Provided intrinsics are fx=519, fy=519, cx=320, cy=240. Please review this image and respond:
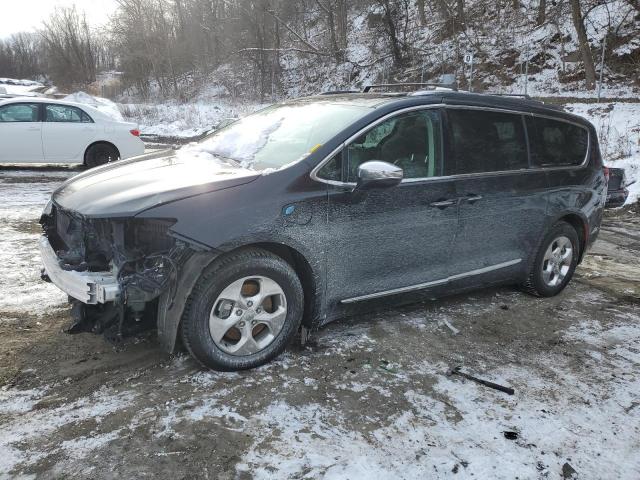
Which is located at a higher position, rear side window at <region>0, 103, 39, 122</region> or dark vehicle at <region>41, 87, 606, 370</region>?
rear side window at <region>0, 103, 39, 122</region>

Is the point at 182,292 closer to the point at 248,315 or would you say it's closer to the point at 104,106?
the point at 248,315

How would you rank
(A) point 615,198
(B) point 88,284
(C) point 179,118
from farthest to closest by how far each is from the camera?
(C) point 179,118 < (A) point 615,198 < (B) point 88,284

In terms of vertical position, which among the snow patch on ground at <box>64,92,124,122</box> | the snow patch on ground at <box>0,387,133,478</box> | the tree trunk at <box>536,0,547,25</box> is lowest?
the snow patch on ground at <box>0,387,133,478</box>

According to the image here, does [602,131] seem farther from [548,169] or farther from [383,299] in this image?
[383,299]

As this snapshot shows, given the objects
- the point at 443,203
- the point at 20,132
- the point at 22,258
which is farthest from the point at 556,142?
the point at 20,132

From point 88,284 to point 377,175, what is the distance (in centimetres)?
181

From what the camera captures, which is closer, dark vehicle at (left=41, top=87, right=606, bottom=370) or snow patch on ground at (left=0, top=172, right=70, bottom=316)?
dark vehicle at (left=41, top=87, right=606, bottom=370)

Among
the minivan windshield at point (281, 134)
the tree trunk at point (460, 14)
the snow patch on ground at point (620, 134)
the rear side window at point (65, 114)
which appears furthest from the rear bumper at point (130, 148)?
the tree trunk at point (460, 14)

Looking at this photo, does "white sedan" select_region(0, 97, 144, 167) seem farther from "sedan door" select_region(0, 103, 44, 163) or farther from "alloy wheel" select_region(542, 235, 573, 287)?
"alloy wheel" select_region(542, 235, 573, 287)

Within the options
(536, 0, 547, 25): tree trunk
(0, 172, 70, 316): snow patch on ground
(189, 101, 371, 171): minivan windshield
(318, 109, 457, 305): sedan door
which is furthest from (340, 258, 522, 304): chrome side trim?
(536, 0, 547, 25): tree trunk

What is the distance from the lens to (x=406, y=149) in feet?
12.2

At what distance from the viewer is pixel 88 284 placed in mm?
2852

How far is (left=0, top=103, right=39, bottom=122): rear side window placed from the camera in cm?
1028

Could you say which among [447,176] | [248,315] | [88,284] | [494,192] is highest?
[447,176]
